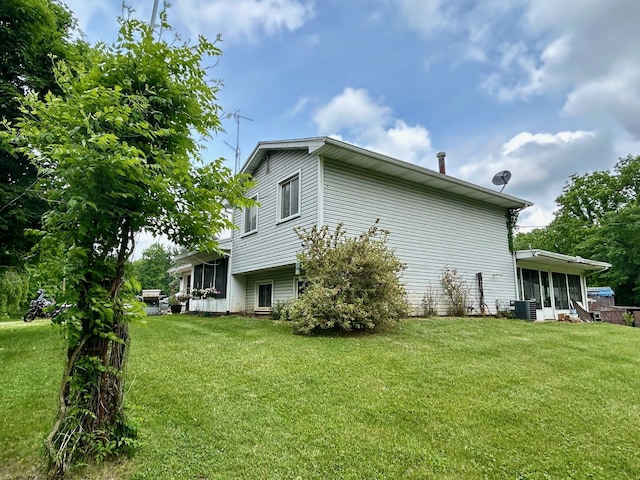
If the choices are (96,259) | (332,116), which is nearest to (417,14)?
(332,116)

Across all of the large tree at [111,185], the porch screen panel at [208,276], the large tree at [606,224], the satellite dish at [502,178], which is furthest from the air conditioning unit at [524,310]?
the large tree at [606,224]

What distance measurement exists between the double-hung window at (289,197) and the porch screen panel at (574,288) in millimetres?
14828

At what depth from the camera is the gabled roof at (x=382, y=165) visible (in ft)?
30.9

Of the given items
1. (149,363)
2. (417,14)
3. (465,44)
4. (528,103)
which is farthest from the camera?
(528,103)

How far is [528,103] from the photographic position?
12.6m

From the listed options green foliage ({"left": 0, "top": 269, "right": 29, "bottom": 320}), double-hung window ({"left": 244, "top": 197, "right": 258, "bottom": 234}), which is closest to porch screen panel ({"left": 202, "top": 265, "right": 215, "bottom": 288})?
double-hung window ({"left": 244, "top": 197, "right": 258, "bottom": 234})

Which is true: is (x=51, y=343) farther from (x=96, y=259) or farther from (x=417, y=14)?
(x=417, y=14)

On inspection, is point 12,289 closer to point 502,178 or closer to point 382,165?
point 382,165

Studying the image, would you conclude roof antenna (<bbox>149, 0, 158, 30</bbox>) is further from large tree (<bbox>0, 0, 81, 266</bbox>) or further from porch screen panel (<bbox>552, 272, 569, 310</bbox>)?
porch screen panel (<bbox>552, 272, 569, 310</bbox>)

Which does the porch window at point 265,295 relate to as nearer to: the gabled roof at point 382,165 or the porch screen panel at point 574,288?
the gabled roof at point 382,165

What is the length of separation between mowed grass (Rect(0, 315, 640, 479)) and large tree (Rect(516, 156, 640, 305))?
24.9 m

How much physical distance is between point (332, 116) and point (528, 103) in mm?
7309

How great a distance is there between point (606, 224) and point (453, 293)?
75.1 ft

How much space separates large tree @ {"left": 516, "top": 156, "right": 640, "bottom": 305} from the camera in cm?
2508
